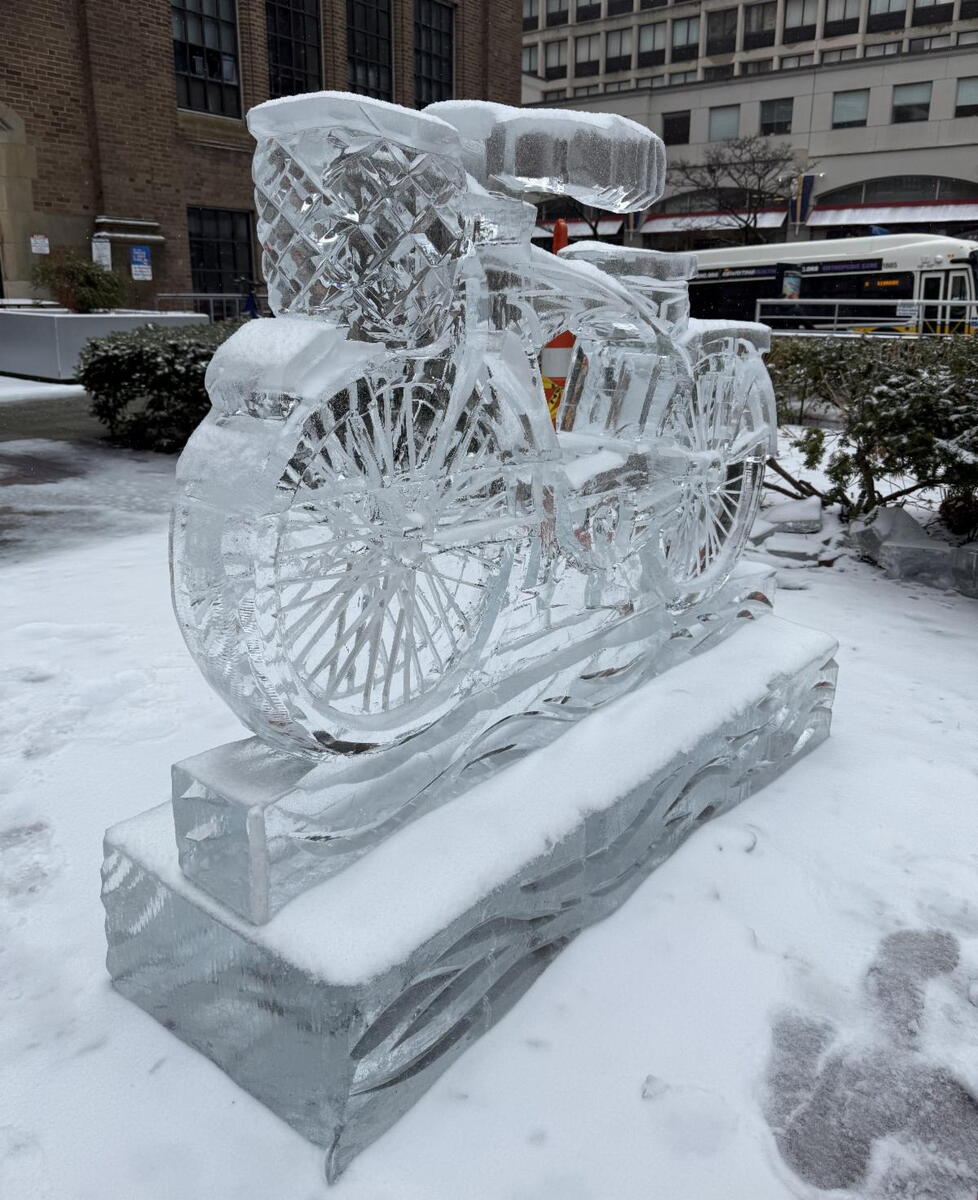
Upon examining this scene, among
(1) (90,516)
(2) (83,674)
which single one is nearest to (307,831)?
(2) (83,674)

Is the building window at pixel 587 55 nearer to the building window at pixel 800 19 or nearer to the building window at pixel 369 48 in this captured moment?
the building window at pixel 800 19

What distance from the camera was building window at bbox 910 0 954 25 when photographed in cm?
3575

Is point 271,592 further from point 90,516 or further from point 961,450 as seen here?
point 90,516

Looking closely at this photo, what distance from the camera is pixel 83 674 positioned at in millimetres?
3699

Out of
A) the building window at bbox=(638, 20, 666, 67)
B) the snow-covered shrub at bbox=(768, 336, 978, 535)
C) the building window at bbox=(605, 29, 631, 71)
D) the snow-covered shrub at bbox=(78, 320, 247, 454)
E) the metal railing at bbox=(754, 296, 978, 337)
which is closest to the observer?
the snow-covered shrub at bbox=(768, 336, 978, 535)

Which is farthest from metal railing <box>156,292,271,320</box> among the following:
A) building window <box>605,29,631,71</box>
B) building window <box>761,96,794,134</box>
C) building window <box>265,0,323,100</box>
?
building window <box>605,29,631,71</box>

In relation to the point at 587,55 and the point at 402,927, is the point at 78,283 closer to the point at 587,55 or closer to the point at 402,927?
the point at 402,927

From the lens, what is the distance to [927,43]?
37031 mm

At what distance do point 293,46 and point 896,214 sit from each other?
74.6ft

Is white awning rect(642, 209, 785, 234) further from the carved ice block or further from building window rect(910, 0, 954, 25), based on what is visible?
the carved ice block

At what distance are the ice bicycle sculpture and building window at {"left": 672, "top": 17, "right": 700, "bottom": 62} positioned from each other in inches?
1758

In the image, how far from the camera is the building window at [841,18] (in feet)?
123

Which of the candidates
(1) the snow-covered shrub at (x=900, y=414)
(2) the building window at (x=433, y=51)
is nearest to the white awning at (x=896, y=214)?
(2) the building window at (x=433, y=51)

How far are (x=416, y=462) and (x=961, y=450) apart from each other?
3624 millimetres
